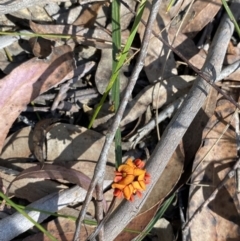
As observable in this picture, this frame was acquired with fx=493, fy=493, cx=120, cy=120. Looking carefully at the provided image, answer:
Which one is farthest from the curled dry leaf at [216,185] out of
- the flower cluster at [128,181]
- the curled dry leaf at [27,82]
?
the curled dry leaf at [27,82]

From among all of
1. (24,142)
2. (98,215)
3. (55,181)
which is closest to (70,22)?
(24,142)

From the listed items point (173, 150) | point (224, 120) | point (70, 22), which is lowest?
point (173, 150)

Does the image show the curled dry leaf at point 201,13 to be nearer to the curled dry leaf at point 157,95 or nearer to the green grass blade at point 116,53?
the curled dry leaf at point 157,95

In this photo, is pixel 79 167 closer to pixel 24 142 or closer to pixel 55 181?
pixel 55 181

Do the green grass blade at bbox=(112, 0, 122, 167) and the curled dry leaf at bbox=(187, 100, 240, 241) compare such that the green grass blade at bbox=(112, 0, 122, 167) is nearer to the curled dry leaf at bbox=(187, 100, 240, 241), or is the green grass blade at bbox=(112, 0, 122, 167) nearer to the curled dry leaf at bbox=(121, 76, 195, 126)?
the curled dry leaf at bbox=(121, 76, 195, 126)

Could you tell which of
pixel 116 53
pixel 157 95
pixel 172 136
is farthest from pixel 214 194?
pixel 116 53
